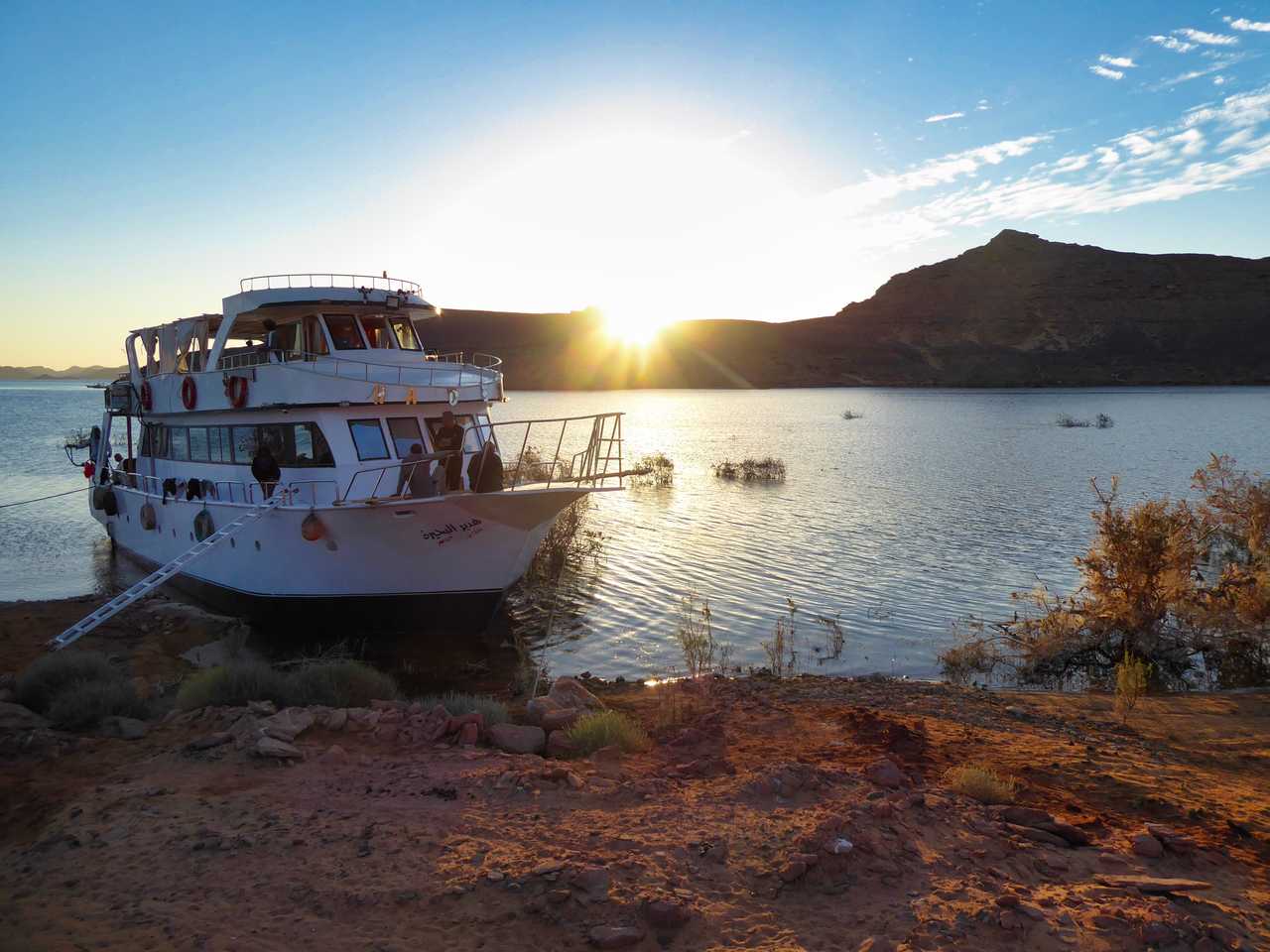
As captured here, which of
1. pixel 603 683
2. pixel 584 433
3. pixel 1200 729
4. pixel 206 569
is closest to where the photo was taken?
pixel 1200 729

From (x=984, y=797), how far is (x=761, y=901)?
2.31 meters

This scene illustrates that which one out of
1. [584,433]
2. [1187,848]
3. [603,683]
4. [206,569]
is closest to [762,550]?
[603,683]

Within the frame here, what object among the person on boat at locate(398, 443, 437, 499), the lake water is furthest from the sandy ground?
the person on boat at locate(398, 443, 437, 499)

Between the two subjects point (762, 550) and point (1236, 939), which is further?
point (762, 550)

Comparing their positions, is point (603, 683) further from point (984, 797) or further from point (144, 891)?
point (144, 891)

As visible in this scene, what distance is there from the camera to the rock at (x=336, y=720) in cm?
753

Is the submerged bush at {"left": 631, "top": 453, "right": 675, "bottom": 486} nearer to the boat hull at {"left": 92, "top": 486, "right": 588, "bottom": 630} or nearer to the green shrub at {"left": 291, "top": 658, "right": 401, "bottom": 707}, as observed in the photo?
the boat hull at {"left": 92, "top": 486, "right": 588, "bottom": 630}

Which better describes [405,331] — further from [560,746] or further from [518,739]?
[560,746]

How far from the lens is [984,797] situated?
600cm

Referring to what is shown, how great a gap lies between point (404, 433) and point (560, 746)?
7377mm

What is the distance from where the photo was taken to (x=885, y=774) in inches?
248

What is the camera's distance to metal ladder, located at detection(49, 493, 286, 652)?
10852 millimetres

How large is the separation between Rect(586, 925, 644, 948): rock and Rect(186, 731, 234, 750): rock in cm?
437

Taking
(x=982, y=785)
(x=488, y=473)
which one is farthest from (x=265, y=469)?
(x=982, y=785)
